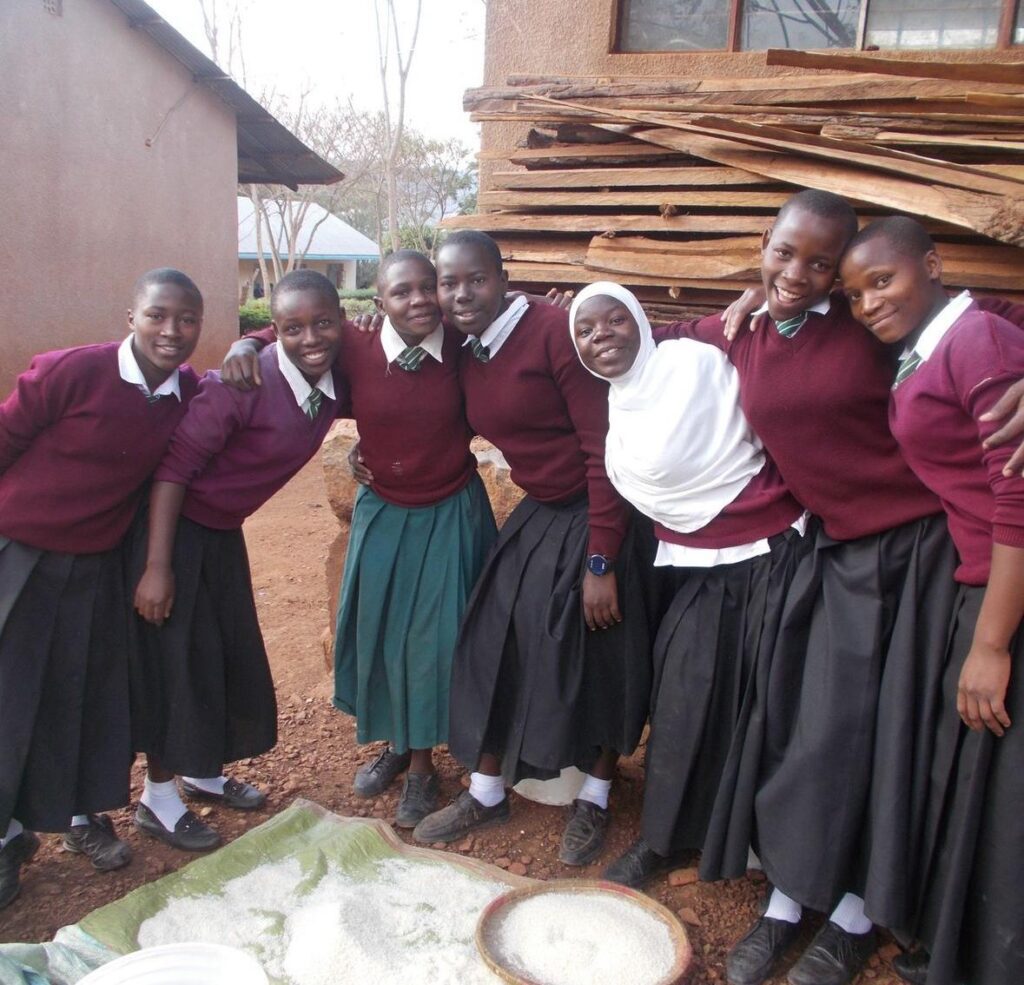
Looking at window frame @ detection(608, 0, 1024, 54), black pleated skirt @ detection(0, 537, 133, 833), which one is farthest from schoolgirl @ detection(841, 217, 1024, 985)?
window frame @ detection(608, 0, 1024, 54)

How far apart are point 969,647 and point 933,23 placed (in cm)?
294

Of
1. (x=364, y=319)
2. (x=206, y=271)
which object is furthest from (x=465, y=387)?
(x=206, y=271)

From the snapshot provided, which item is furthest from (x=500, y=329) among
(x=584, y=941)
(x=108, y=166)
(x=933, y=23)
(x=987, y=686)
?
(x=108, y=166)

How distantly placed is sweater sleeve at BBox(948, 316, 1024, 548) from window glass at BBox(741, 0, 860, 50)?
8.73 feet

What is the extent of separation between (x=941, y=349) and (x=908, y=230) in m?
0.27

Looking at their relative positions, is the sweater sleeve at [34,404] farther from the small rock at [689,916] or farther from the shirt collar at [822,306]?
the small rock at [689,916]

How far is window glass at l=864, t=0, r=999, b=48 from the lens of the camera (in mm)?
3846

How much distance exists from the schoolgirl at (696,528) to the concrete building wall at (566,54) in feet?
6.77

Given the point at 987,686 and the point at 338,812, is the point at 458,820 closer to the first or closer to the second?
the point at 338,812

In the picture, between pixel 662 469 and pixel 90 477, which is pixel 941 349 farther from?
pixel 90 477

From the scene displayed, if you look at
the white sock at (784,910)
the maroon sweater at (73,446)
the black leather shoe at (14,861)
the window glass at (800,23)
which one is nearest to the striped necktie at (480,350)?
the maroon sweater at (73,446)

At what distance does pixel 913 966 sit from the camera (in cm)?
240

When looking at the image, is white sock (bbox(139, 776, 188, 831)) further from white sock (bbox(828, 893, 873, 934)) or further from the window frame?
the window frame

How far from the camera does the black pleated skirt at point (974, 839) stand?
6.67ft
